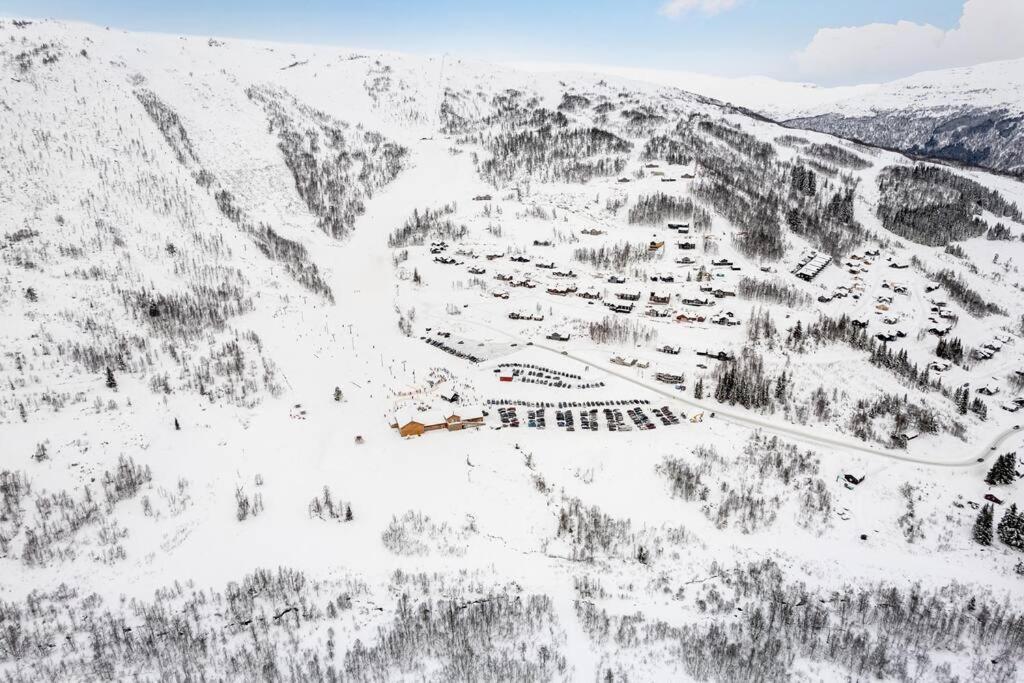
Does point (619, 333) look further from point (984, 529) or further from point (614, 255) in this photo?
point (984, 529)

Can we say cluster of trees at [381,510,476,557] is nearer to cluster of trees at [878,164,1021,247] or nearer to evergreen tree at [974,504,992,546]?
evergreen tree at [974,504,992,546]

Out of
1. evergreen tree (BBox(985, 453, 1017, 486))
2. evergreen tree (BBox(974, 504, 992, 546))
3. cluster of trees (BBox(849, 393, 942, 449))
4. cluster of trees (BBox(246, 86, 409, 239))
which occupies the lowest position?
evergreen tree (BBox(974, 504, 992, 546))

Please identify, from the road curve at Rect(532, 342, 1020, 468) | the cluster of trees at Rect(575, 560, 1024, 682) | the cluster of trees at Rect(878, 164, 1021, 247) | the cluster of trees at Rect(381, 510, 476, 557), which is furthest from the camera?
the cluster of trees at Rect(878, 164, 1021, 247)

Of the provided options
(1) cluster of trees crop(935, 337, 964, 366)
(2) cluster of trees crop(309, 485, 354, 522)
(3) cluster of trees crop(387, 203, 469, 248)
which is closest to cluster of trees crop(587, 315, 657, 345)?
(1) cluster of trees crop(935, 337, 964, 366)

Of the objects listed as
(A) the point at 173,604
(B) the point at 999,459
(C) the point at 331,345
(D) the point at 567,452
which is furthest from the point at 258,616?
(B) the point at 999,459

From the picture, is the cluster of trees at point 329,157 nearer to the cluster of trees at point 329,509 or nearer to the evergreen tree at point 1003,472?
the cluster of trees at point 329,509

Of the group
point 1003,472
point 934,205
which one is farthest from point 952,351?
point 934,205

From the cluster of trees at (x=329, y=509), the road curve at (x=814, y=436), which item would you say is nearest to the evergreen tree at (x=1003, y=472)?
the road curve at (x=814, y=436)
